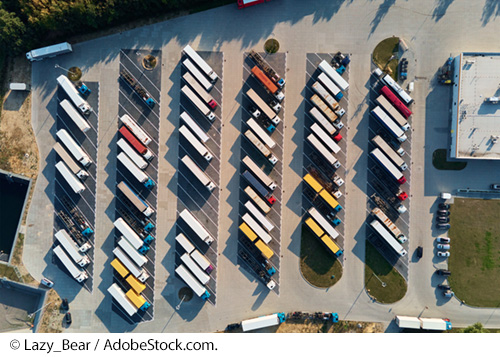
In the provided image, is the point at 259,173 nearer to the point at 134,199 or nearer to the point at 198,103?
the point at 198,103

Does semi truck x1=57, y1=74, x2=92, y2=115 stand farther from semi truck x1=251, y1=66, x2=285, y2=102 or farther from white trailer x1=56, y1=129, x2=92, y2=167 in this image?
semi truck x1=251, y1=66, x2=285, y2=102

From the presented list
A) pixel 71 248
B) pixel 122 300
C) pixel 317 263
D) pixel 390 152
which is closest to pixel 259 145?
pixel 390 152

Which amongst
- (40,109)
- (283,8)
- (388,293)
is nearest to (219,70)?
(283,8)

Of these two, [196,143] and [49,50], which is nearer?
[196,143]

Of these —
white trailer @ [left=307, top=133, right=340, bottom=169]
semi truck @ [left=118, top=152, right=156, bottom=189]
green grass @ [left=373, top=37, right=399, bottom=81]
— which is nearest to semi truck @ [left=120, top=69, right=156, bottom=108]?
semi truck @ [left=118, top=152, right=156, bottom=189]

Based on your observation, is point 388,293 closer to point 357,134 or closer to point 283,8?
point 357,134
